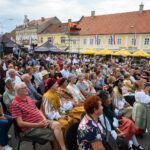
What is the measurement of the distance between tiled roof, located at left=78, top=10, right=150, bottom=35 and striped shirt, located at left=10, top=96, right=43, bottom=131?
45477 mm

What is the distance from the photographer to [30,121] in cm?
496

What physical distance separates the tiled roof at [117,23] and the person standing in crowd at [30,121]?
45535mm

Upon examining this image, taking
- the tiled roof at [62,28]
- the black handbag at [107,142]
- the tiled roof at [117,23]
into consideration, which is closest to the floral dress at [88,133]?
the black handbag at [107,142]

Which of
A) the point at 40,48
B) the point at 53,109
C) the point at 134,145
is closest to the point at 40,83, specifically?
the point at 53,109

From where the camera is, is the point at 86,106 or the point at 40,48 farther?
the point at 40,48

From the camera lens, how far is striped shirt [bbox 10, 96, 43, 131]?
4.78 metres

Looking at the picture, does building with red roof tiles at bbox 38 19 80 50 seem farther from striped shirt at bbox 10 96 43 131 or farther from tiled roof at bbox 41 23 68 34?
striped shirt at bbox 10 96 43 131

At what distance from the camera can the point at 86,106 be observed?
3896mm

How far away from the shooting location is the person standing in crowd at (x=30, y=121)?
4.74 m

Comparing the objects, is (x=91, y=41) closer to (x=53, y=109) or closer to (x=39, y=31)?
(x=39, y=31)

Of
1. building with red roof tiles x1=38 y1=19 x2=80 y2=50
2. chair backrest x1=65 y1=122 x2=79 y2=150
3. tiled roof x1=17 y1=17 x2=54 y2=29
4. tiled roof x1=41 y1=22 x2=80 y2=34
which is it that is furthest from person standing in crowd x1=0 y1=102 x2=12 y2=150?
tiled roof x1=17 y1=17 x2=54 y2=29

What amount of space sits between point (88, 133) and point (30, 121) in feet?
5.29

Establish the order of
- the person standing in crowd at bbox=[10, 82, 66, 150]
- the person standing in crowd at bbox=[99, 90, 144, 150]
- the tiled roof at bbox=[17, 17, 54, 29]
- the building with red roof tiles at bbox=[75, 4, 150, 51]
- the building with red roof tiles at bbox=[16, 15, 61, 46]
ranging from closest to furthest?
the person standing in crowd at bbox=[10, 82, 66, 150]
the person standing in crowd at bbox=[99, 90, 144, 150]
the building with red roof tiles at bbox=[75, 4, 150, 51]
the building with red roof tiles at bbox=[16, 15, 61, 46]
the tiled roof at bbox=[17, 17, 54, 29]

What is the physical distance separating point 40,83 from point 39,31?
221ft
